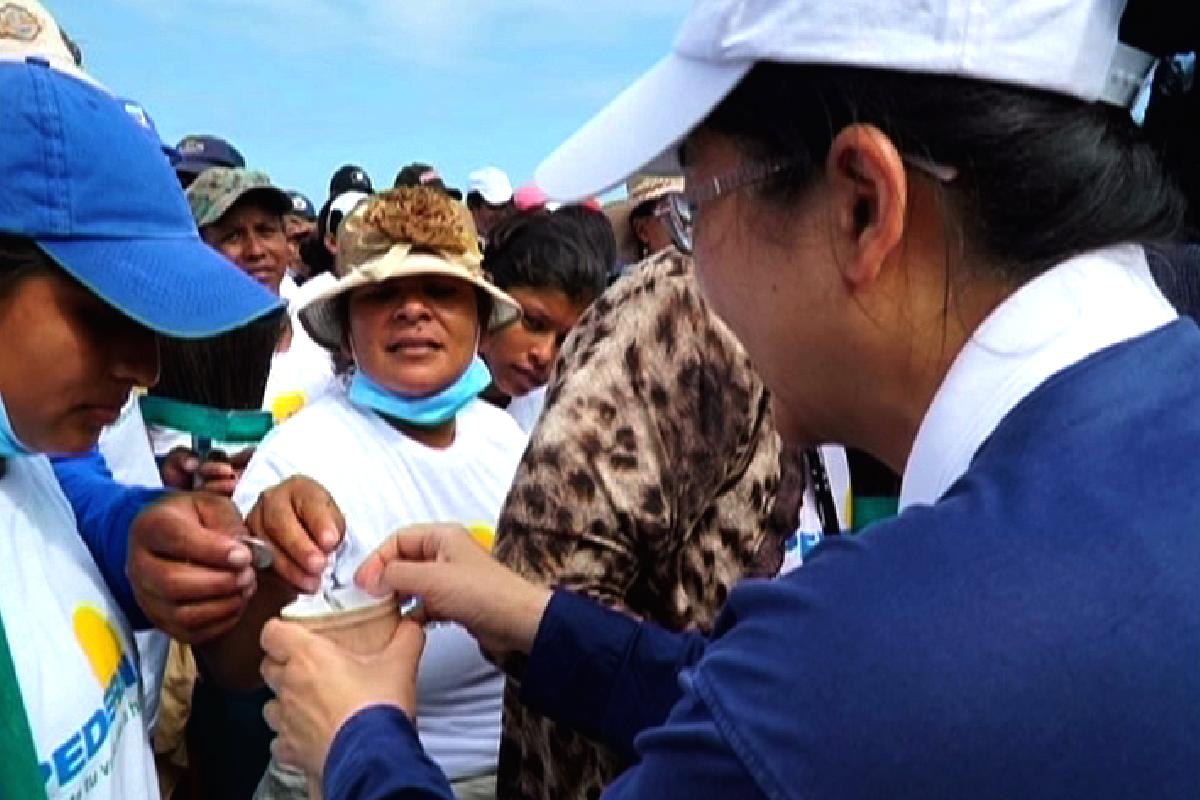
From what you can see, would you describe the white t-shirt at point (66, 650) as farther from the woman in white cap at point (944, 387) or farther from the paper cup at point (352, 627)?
the woman in white cap at point (944, 387)

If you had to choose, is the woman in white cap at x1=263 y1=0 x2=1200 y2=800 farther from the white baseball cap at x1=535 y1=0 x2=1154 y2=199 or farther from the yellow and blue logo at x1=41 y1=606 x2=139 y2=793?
the yellow and blue logo at x1=41 y1=606 x2=139 y2=793

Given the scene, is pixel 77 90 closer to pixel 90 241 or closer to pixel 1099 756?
pixel 90 241

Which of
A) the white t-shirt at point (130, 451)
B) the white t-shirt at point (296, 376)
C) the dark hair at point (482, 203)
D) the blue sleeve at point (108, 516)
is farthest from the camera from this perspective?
the dark hair at point (482, 203)

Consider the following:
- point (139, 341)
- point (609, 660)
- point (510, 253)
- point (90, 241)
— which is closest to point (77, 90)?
point (90, 241)

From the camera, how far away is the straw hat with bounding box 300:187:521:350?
2.93m

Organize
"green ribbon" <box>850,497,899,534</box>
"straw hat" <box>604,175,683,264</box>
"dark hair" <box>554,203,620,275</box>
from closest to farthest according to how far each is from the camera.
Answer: "green ribbon" <box>850,497,899,534</box>, "dark hair" <box>554,203,620,275</box>, "straw hat" <box>604,175,683,264</box>

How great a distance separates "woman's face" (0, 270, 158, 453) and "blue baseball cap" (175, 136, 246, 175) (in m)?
5.18

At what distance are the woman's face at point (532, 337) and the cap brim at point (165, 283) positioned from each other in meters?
2.23

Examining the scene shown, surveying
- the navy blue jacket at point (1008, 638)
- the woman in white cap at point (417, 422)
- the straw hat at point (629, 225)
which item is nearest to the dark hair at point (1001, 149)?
the navy blue jacket at point (1008, 638)

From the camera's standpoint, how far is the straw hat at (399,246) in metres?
2.93

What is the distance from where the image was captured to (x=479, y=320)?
10.5ft

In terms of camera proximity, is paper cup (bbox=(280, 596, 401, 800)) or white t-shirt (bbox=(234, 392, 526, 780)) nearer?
paper cup (bbox=(280, 596, 401, 800))

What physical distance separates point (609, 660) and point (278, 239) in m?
4.31

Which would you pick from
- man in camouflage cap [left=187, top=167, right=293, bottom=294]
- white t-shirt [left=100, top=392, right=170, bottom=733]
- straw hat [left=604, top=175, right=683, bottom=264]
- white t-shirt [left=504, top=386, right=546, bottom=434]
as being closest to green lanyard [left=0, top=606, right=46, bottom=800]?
white t-shirt [left=100, top=392, right=170, bottom=733]
